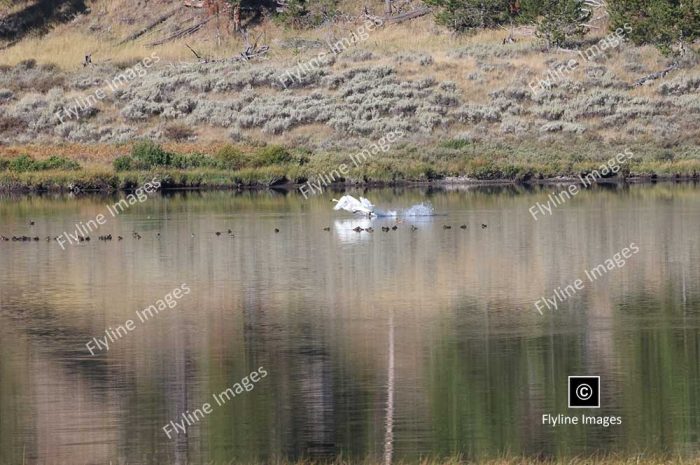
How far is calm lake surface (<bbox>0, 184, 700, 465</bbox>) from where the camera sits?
48.7ft

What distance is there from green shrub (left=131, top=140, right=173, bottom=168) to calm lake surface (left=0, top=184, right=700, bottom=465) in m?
18.7

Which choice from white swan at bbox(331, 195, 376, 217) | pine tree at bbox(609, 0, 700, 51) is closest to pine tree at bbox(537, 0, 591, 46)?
pine tree at bbox(609, 0, 700, 51)

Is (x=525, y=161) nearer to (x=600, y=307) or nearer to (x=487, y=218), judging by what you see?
(x=487, y=218)

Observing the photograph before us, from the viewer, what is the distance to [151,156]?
183 feet

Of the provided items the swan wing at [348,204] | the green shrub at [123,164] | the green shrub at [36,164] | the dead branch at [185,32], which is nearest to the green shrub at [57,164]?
the green shrub at [36,164]

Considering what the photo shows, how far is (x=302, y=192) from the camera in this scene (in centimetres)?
4956

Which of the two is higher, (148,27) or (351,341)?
(148,27)

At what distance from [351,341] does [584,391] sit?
457 centimetres

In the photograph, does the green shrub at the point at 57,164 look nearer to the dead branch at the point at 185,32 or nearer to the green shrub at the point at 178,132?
the green shrub at the point at 178,132

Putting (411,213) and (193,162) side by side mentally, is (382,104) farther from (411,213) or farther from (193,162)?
(411,213)

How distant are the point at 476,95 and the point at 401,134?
236 inches

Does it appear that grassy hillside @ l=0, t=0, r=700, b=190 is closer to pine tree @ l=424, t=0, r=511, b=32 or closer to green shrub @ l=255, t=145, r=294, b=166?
pine tree @ l=424, t=0, r=511, b=32

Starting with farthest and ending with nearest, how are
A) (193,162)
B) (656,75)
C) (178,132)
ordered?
(656,75) → (178,132) → (193,162)

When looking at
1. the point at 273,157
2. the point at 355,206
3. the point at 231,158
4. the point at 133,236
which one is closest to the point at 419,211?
the point at 355,206
